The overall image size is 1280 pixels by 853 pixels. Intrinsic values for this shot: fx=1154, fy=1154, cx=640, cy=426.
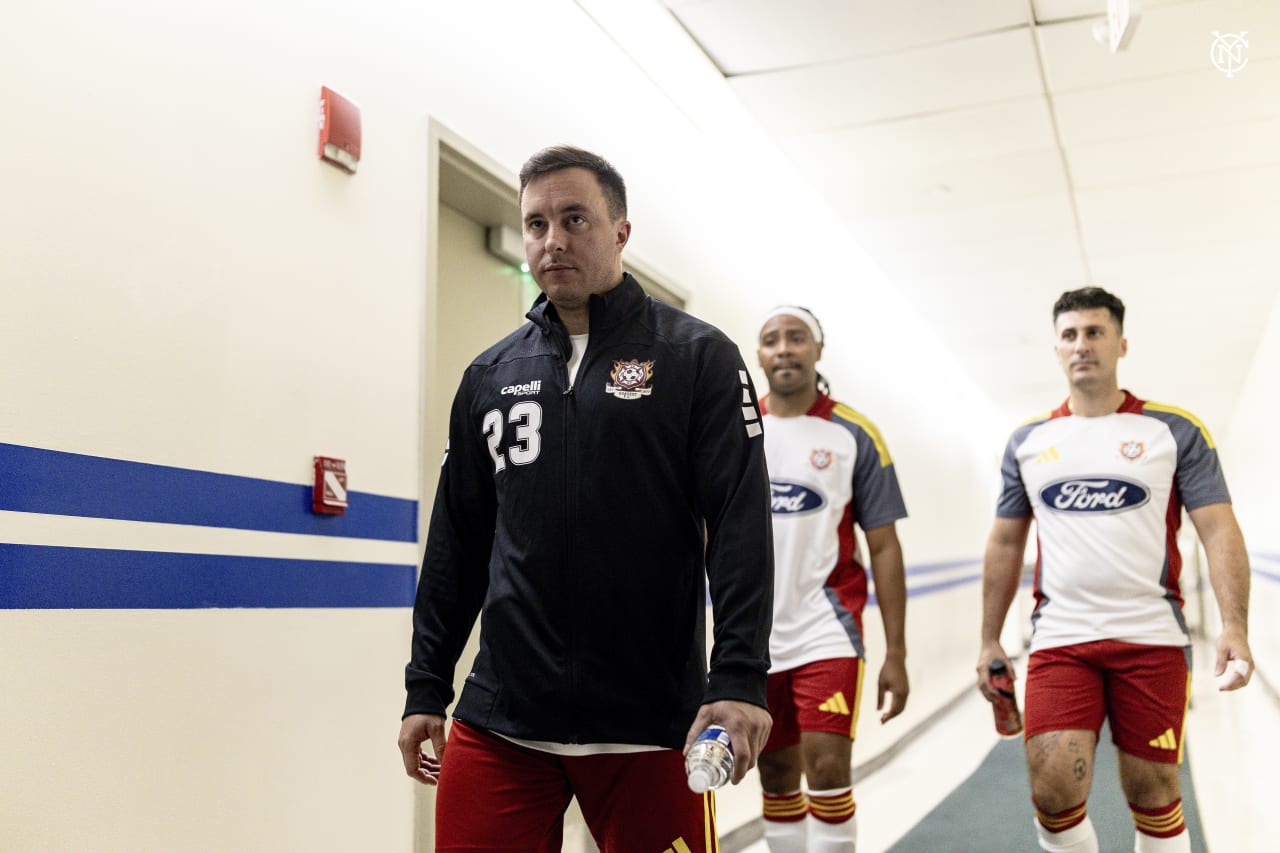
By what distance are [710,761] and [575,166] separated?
93 centimetres

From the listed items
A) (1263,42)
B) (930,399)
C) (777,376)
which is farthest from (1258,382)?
(777,376)

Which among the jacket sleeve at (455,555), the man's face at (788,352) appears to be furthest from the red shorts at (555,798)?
the man's face at (788,352)

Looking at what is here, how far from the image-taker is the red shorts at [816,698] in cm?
308

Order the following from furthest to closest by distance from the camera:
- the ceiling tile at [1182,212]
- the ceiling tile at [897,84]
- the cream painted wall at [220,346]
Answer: the ceiling tile at [1182,212] < the ceiling tile at [897,84] < the cream painted wall at [220,346]

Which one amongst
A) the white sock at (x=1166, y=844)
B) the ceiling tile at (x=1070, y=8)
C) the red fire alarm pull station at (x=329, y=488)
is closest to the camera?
the red fire alarm pull station at (x=329, y=488)

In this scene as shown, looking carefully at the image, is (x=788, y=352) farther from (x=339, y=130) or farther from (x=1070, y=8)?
(x=1070, y=8)

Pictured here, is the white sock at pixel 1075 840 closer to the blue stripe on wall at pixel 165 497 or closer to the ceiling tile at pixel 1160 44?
the blue stripe on wall at pixel 165 497

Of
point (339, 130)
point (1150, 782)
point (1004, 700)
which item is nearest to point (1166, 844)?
point (1150, 782)

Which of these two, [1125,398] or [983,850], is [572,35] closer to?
[1125,398]

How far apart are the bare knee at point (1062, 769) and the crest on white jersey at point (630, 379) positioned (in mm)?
1860

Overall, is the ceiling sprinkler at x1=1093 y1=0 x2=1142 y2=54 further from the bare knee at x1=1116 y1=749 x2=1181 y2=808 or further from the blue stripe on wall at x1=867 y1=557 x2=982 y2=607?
the blue stripe on wall at x1=867 y1=557 x2=982 y2=607

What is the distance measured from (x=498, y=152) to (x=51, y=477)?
1.87 metres

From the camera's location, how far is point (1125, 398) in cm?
331

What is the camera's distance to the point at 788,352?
352cm
